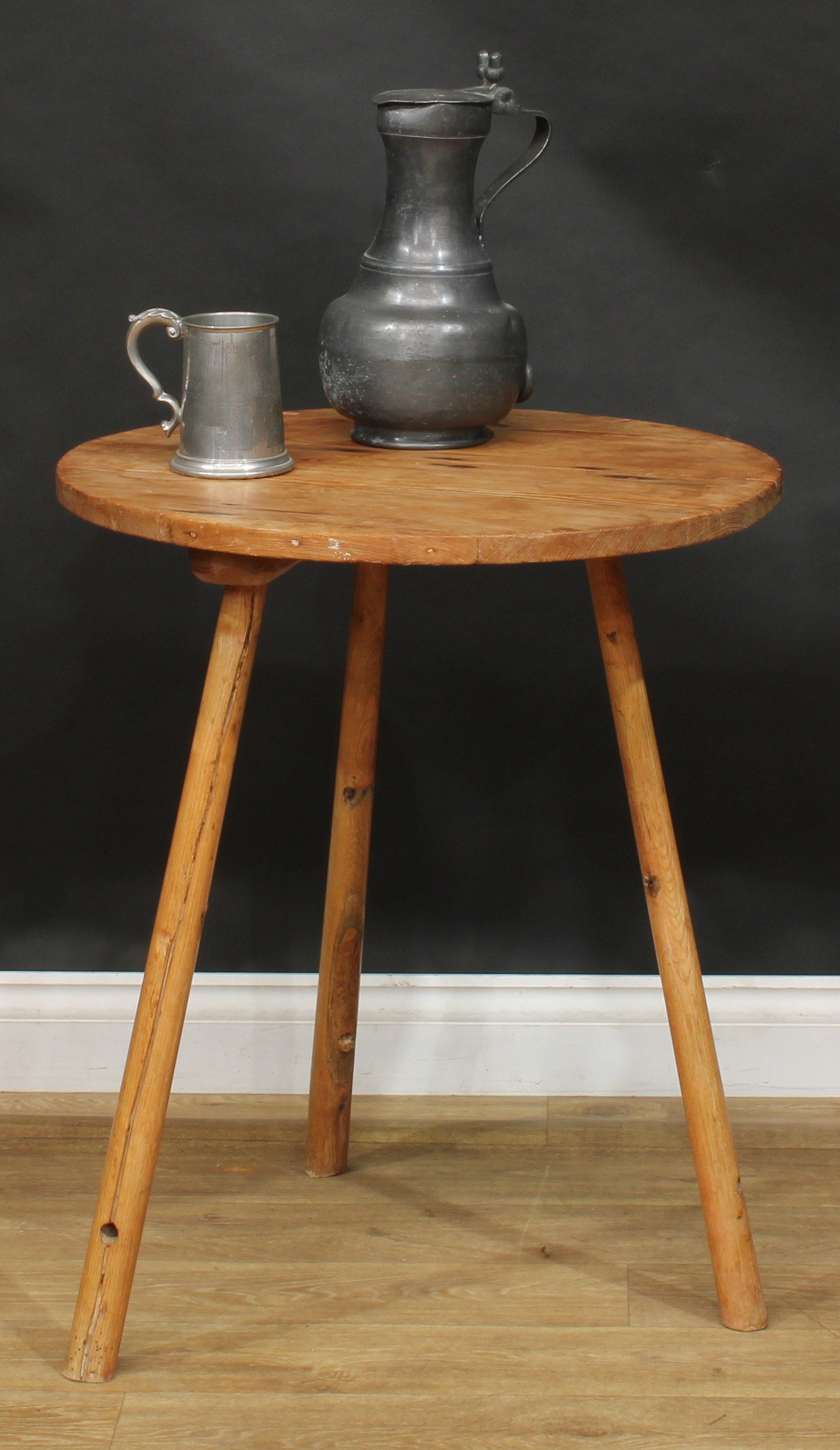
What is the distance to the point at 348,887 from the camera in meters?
1.62

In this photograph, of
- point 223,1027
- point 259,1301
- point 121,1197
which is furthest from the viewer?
point 223,1027

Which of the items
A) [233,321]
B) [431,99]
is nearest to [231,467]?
[233,321]

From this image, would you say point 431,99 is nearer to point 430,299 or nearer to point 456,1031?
point 430,299

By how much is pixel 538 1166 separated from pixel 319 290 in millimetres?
989

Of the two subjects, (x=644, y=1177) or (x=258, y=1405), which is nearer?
(x=258, y=1405)

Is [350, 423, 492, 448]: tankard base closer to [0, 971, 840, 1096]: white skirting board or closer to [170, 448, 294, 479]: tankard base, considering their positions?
[170, 448, 294, 479]: tankard base

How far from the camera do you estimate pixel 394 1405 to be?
1.36 metres

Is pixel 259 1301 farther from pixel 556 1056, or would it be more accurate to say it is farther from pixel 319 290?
pixel 319 290

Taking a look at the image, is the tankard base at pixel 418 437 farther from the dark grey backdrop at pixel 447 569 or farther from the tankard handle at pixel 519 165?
the dark grey backdrop at pixel 447 569

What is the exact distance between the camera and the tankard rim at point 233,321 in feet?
4.18

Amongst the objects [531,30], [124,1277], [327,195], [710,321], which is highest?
[531,30]

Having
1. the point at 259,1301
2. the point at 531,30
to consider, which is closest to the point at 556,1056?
the point at 259,1301

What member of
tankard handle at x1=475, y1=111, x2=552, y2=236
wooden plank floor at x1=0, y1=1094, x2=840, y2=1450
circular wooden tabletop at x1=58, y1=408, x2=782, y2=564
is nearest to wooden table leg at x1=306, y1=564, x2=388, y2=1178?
wooden plank floor at x1=0, y1=1094, x2=840, y2=1450

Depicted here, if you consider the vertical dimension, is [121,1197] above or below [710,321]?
below
